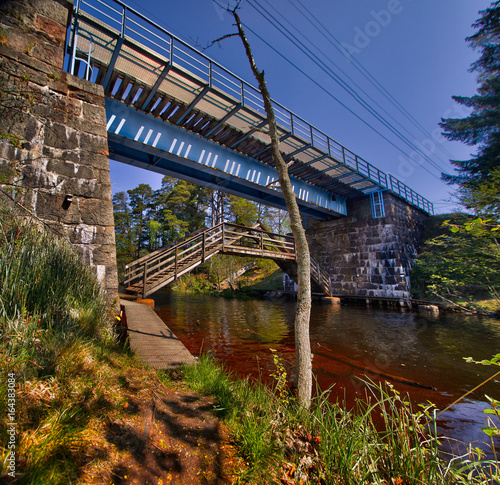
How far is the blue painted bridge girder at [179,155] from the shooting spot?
27.7ft

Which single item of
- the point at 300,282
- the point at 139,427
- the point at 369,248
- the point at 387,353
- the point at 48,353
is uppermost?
the point at 369,248

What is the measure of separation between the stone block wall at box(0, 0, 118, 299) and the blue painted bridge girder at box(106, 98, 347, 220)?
3.57 meters

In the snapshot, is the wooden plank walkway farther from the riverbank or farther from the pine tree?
the pine tree

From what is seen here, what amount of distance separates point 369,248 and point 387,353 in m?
11.7

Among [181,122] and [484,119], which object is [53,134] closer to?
[181,122]

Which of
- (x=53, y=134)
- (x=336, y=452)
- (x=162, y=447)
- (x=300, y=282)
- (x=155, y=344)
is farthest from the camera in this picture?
(x=53, y=134)

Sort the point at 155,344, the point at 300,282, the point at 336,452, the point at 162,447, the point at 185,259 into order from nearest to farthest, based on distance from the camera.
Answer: the point at 162,447 < the point at 336,452 < the point at 300,282 < the point at 155,344 < the point at 185,259

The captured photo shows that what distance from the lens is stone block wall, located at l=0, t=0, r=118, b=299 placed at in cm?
397

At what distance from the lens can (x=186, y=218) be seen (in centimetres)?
3453

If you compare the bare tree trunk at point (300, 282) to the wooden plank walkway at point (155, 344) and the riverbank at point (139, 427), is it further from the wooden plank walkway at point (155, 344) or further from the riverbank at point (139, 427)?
the wooden plank walkway at point (155, 344)

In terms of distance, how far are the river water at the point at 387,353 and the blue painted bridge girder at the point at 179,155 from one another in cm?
423

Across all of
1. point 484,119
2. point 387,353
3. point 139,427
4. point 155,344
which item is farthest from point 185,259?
point 484,119

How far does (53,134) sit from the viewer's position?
14.1ft

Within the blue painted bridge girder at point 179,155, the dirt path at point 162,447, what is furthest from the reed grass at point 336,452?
the blue painted bridge girder at point 179,155
